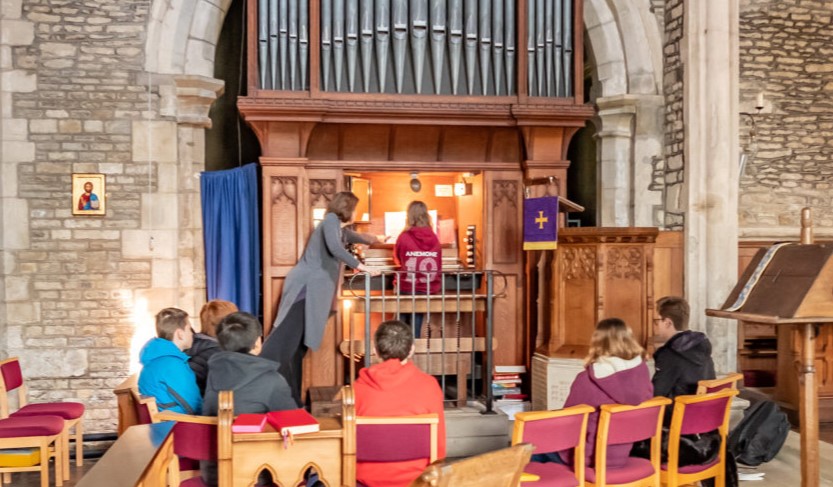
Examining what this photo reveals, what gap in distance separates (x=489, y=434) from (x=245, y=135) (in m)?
5.11

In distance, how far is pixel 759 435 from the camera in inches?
211

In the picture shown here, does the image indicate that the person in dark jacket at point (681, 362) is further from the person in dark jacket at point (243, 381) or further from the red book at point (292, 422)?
the red book at point (292, 422)

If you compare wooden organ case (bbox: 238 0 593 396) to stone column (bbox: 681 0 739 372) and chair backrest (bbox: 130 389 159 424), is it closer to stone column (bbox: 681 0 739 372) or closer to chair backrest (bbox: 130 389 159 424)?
stone column (bbox: 681 0 739 372)

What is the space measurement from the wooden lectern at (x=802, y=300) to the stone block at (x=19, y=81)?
580cm

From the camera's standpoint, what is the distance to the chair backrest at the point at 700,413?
3.77 metres

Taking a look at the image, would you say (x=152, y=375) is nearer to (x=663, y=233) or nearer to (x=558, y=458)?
(x=558, y=458)

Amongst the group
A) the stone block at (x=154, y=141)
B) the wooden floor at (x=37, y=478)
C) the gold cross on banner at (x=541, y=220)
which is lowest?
the wooden floor at (x=37, y=478)

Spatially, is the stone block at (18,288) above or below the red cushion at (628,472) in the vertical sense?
above

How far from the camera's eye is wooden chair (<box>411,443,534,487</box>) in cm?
197

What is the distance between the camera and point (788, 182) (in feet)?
26.2

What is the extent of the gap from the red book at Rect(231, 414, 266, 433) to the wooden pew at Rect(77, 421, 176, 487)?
0.79ft

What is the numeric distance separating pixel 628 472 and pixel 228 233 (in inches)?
181

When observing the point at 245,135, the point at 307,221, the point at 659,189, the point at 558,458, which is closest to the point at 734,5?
the point at 659,189

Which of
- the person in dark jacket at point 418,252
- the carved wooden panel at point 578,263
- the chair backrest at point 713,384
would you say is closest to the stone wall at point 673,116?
the carved wooden panel at point 578,263
